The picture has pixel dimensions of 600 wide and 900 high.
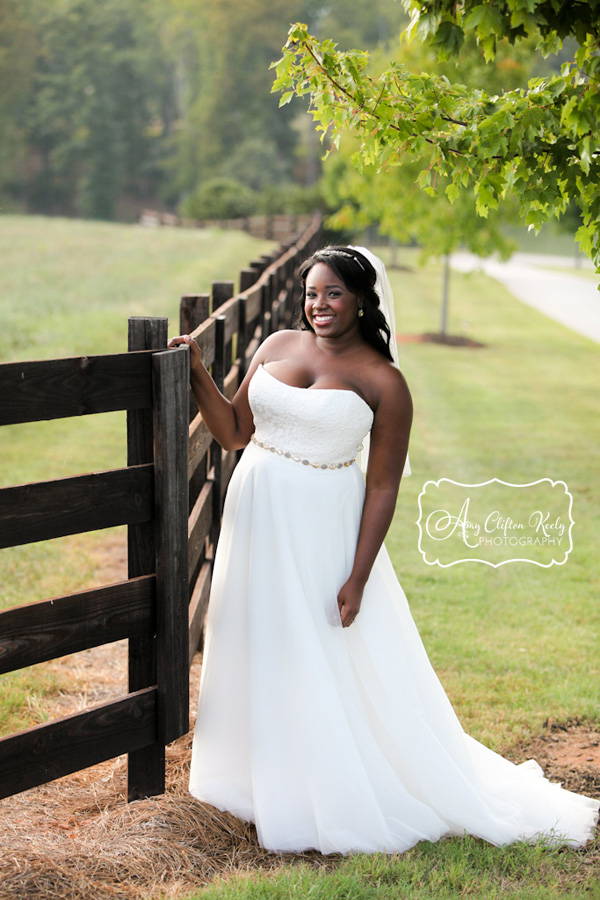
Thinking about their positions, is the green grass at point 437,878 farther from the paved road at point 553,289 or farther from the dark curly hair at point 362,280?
the paved road at point 553,289

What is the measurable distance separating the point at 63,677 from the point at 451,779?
2.27 metres

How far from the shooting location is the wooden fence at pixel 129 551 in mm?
2798

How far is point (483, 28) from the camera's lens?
2.56 metres

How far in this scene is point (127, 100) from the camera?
2928 inches

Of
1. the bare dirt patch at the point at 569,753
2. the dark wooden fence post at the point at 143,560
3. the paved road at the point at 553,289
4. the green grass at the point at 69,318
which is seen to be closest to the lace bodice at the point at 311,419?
the dark wooden fence post at the point at 143,560

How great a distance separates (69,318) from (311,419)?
13436 millimetres

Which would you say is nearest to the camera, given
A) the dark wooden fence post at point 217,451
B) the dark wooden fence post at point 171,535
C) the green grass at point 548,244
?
the dark wooden fence post at point 171,535

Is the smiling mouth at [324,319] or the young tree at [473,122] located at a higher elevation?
the young tree at [473,122]

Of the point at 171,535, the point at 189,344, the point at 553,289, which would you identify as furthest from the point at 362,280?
the point at 553,289

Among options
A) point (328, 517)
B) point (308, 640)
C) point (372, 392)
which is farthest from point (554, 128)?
point (308, 640)

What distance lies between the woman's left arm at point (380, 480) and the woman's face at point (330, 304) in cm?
27

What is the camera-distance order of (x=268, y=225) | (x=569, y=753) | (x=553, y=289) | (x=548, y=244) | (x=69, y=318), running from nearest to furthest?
(x=569, y=753) < (x=69, y=318) < (x=553, y=289) < (x=268, y=225) < (x=548, y=244)

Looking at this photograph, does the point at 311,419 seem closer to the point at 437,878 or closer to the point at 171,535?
the point at 171,535

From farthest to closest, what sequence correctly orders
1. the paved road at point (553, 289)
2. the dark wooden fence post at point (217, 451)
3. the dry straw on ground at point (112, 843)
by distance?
the paved road at point (553, 289), the dark wooden fence post at point (217, 451), the dry straw on ground at point (112, 843)
